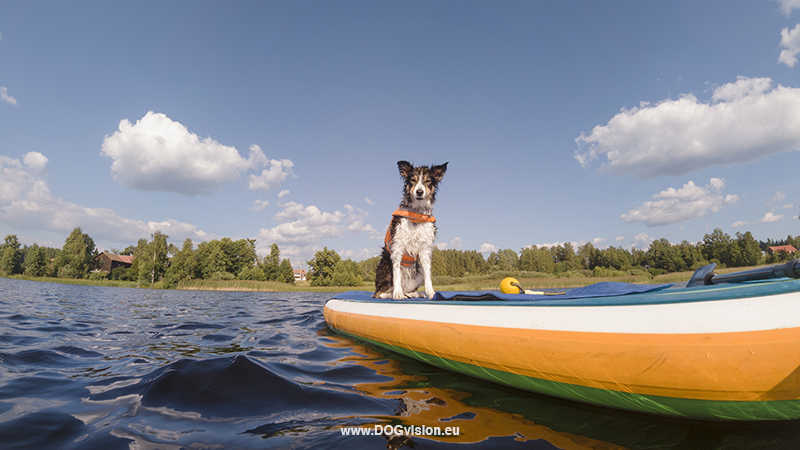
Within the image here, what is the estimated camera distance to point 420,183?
551 centimetres

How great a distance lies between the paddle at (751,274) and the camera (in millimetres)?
2565

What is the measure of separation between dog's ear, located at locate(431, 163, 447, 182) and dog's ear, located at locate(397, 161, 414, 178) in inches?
16.5

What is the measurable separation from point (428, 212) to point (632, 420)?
13.0ft

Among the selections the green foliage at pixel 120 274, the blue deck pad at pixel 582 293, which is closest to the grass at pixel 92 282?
the green foliage at pixel 120 274

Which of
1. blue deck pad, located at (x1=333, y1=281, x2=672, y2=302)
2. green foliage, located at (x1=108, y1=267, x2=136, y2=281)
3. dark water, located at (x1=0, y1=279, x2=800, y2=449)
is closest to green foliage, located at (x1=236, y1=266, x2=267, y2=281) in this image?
green foliage, located at (x1=108, y1=267, x2=136, y2=281)

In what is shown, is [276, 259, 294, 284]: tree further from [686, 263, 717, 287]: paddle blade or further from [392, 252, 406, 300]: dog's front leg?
[686, 263, 717, 287]: paddle blade

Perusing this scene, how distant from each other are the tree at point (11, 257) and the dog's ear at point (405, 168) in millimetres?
85630

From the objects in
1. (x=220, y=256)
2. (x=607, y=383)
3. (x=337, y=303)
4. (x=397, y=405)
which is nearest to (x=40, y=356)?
(x=337, y=303)

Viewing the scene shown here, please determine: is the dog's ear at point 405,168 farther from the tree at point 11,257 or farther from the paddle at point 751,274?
the tree at point 11,257

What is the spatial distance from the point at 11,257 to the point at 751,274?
91343 millimetres

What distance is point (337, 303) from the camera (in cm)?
656

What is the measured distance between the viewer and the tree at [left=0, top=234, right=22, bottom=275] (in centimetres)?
5584

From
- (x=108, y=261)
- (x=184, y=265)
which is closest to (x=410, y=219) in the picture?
(x=184, y=265)

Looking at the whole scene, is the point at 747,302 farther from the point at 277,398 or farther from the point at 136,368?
the point at 136,368
